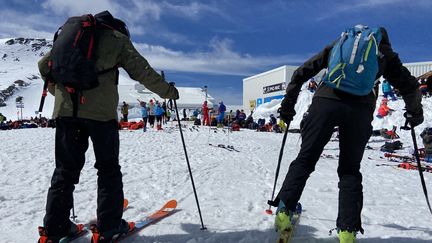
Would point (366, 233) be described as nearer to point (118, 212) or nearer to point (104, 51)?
point (118, 212)

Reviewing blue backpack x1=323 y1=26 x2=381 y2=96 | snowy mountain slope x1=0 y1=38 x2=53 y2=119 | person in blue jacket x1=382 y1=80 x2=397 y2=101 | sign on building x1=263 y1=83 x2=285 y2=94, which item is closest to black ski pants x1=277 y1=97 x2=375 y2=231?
blue backpack x1=323 y1=26 x2=381 y2=96

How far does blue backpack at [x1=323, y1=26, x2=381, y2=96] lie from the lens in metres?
2.34

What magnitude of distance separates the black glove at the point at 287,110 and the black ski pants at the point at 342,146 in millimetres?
298

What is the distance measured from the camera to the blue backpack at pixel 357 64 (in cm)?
234

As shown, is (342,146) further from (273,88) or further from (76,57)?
(273,88)

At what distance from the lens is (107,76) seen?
2.47 m

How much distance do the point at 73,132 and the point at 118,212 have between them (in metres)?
0.70

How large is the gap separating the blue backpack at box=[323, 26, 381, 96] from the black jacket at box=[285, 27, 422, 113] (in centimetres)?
8

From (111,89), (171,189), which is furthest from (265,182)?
(111,89)

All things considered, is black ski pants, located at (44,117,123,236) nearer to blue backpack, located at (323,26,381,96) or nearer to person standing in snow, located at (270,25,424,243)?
person standing in snow, located at (270,25,424,243)

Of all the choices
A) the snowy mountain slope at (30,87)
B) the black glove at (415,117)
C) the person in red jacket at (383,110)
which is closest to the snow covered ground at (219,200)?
the black glove at (415,117)

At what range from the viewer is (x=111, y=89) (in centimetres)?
251

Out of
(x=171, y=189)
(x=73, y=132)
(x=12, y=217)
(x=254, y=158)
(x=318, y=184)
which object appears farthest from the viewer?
(x=254, y=158)

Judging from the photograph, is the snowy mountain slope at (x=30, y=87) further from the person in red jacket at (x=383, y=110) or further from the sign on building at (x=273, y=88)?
the sign on building at (x=273, y=88)
